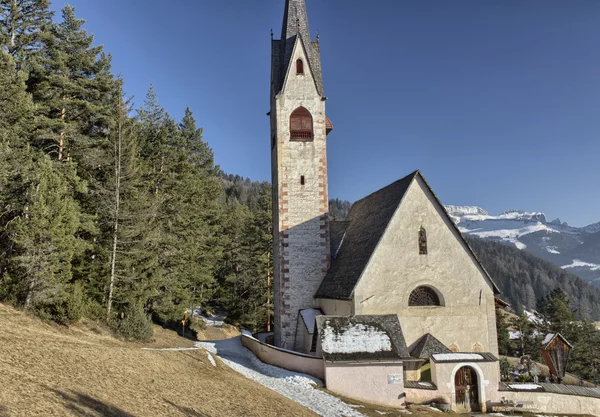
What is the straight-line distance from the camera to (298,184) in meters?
26.7

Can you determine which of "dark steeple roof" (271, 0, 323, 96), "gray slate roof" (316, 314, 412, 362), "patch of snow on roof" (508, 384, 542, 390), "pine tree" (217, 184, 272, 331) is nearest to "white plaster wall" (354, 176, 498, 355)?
"gray slate roof" (316, 314, 412, 362)

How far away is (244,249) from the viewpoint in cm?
5144

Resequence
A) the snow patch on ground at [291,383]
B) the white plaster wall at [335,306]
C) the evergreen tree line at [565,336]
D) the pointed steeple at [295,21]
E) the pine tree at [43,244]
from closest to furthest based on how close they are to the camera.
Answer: the snow patch on ground at [291,383]
the pine tree at [43,244]
the white plaster wall at [335,306]
the pointed steeple at [295,21]
the evergreen tree line at [565,336]

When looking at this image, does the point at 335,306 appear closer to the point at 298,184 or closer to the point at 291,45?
the point at 298,184

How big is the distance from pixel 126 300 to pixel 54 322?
508 cm

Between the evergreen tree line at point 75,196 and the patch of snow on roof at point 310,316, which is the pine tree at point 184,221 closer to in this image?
the evergreen tree line at point 75,196

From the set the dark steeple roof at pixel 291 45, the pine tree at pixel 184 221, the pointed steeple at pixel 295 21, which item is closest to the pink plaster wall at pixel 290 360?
the pine tree at pixel 184 221

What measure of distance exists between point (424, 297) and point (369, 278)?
3060 millimetres

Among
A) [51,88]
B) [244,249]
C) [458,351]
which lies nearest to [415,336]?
[458,351]

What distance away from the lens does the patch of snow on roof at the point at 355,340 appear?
718 inches

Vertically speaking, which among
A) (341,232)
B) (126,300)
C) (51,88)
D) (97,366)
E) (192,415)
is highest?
(51,88)

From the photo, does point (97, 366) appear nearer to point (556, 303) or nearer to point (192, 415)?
point (192, 415)

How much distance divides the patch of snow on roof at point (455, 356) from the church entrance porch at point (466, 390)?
481 mm

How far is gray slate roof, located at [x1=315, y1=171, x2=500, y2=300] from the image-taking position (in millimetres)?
21344
